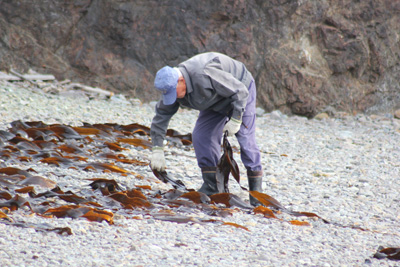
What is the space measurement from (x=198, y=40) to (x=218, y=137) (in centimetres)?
722

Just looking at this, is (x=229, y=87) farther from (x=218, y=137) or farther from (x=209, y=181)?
(x=209, y=181)

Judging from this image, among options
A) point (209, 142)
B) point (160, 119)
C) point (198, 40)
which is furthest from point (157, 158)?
point (198, 40)

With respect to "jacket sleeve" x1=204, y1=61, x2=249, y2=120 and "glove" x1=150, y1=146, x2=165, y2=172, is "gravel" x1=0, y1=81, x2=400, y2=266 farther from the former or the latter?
"jacket sleeve" x1=204, y1=61, x2=249, y2=120

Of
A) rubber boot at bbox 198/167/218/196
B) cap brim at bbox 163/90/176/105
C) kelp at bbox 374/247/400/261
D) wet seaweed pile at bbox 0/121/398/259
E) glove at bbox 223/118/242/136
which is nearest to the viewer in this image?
kelp at bbox 374/247/400/261

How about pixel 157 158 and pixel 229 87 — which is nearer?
pixel 229 87

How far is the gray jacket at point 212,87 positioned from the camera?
13.5 feet

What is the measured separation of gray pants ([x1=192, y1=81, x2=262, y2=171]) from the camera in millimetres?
4414

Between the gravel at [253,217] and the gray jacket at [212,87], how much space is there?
0.86 metres

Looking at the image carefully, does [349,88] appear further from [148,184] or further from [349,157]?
[148,184]

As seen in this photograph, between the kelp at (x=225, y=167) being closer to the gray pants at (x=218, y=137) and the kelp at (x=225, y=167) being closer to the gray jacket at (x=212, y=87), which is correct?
the gray pants at (x=218, y=137)

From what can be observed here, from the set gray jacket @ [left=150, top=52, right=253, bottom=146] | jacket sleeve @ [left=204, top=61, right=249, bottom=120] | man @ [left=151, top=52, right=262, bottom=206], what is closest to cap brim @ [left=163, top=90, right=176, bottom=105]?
man @ [left=151, top=52, right=262, bottom=206]

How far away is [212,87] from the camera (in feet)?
13.6

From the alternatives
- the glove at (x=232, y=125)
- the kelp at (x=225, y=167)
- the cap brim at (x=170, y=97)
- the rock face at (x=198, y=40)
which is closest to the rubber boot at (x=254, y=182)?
the kelp at (x=225, y=167)

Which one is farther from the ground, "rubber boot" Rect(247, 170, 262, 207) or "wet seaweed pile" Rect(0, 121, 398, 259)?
"rubber boot" Rect(247, 170, 262, 207)
